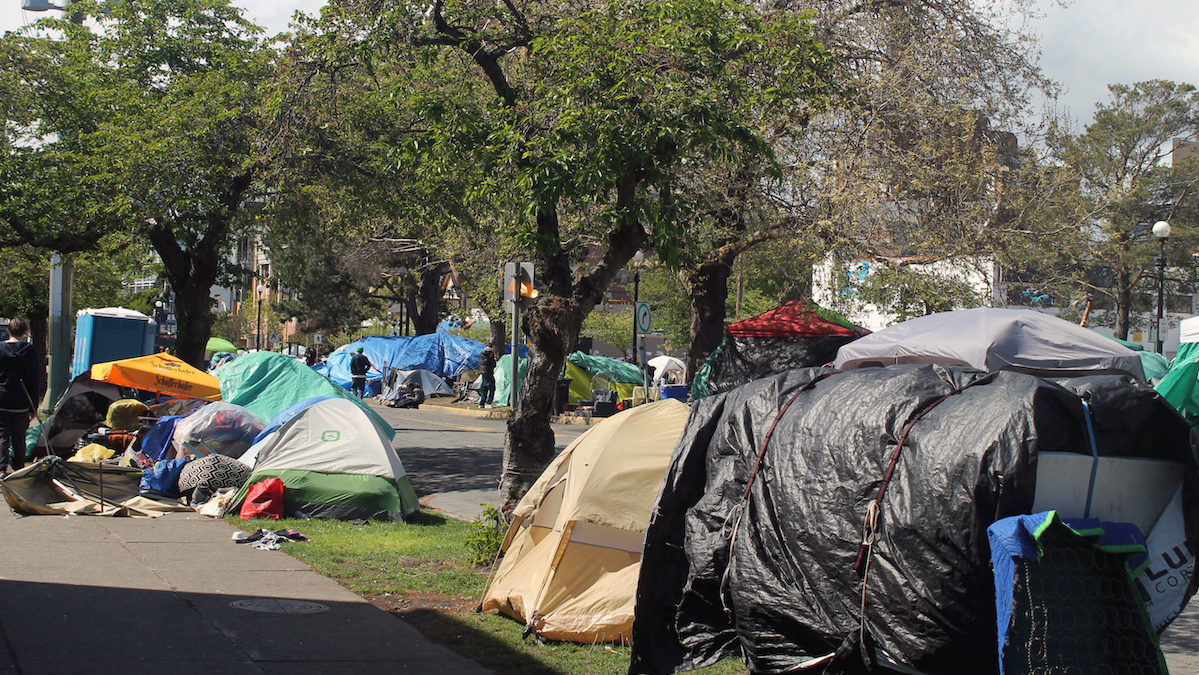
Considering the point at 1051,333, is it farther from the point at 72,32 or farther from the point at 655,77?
the point at 72,32

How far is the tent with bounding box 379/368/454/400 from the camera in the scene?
3378cm

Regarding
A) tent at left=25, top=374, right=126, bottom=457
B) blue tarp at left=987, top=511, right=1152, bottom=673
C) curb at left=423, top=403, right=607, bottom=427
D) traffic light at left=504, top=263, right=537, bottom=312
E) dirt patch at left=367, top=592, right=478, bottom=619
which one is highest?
traffic light at left=504, top=263, right=537, bottom=312

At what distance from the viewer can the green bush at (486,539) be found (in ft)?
27.2

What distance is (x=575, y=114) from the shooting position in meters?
8.45

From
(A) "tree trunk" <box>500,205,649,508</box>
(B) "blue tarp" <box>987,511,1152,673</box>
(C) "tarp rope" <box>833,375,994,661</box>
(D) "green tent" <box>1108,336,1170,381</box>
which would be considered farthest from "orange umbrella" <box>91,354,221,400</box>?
(D) "green tent" <box>1108,336,1170,381</box>

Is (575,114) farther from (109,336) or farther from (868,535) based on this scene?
(109,336)

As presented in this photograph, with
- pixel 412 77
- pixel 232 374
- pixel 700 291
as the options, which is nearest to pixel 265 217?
pixel 232 374

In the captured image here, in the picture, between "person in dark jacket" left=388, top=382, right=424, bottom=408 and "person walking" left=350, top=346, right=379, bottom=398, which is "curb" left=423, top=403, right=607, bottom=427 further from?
"person walking" left=350, top=346, right=379, bottom=398

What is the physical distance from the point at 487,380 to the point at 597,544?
2473 centimetres

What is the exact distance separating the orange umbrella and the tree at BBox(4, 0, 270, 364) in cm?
222

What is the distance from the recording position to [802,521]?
14.8ft

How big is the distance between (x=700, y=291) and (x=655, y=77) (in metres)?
9.36

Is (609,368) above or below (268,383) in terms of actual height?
below

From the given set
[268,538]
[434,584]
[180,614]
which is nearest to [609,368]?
[268,538]
